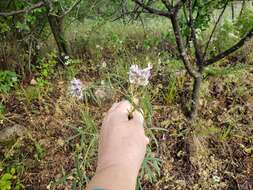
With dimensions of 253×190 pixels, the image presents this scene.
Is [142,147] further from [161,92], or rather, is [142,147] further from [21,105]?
[21,105]

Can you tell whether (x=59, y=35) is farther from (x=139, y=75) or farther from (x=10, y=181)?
(x=139, y=75)

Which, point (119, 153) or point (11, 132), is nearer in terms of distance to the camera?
point (119, 153)

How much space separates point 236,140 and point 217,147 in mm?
187

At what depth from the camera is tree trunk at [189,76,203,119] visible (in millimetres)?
2595

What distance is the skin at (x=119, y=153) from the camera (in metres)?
0.98

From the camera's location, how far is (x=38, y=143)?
9.41 ft

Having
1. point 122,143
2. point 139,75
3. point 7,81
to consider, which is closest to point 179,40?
point 139,75

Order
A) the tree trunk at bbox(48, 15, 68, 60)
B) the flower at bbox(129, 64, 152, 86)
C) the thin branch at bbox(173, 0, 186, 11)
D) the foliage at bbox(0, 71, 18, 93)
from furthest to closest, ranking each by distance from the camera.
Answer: the tree trunk at bbox(48, 15, 68, 60)
the foliage at bbox(0, 71, 18, 93)
the thin branch at bbox(173, 0, 186, 11)
the flower at bbox(129, 64, 152, 86)

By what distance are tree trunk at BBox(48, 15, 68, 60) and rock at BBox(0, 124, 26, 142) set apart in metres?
1.26

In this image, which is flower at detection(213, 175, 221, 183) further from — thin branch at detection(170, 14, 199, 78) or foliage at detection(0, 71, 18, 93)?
foliage at detection(0, 71, 18, 93)

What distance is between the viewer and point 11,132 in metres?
2.97

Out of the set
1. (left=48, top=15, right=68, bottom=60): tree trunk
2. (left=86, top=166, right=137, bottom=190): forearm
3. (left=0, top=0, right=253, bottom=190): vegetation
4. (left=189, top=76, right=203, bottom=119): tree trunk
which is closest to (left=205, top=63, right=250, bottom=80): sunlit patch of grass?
(left=0, top=0, right=253, bottom=190): vegetation

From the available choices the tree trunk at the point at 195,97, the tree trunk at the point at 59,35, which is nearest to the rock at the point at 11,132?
the tree trunk at the point at 59,35

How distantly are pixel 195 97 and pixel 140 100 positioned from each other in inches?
22.7
